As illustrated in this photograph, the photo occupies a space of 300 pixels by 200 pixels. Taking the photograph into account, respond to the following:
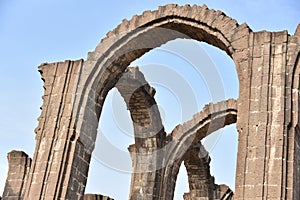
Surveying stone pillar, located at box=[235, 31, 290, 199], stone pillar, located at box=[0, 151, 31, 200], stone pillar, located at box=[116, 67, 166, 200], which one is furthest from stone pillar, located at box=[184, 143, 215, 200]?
stone pillar, located at box=[235, 31, 290, 199]

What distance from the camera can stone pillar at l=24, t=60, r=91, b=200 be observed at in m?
10.2

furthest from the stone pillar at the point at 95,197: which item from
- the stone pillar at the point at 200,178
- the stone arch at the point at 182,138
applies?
the stone pillar at the point at 200,178

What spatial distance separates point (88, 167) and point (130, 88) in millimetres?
3677

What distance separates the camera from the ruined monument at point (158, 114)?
28.4 feet

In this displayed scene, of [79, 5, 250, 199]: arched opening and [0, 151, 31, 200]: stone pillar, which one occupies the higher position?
[79, 5, 250, 199]: arched opening

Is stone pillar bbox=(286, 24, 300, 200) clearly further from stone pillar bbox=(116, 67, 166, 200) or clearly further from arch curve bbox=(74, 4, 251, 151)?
stone pillar bbox=(116, 67, 166, 200)

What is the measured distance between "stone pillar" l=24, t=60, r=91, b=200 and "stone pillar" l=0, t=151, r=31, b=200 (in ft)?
6.71

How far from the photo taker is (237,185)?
8.60 metres

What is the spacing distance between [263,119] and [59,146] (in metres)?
4.21

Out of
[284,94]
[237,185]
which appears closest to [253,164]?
[237,185]

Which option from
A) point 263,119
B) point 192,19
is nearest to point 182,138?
point 192,19

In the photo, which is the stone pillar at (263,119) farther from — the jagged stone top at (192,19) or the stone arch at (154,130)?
the stone arch at (154,130)

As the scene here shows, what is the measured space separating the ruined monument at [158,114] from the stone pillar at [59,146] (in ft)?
0.07

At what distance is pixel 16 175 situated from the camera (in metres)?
12.7
